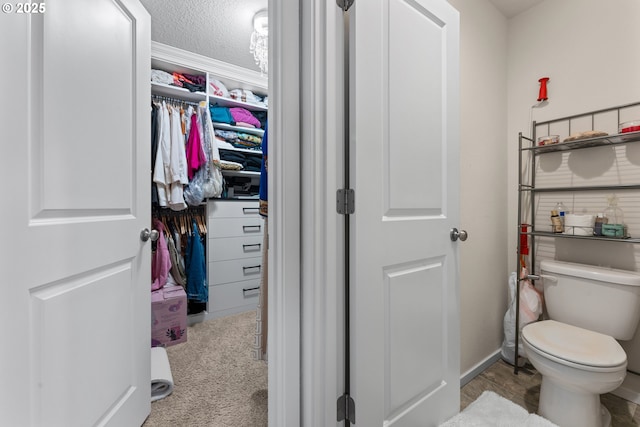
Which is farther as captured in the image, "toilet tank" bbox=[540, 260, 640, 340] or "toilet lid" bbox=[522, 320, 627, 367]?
"toilet tank" bbox=[540, 260, 640, 340]

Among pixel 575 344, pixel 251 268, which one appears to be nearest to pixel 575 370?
pixel 575 344

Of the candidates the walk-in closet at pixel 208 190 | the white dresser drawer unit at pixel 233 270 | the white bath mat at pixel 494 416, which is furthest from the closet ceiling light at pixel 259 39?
the white bath mat at pixel 494 416

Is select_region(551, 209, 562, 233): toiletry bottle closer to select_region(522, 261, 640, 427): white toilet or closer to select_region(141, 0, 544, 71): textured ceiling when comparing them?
select_region(522, 261, 640, 427): white toilet

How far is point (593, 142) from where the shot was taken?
1.50m

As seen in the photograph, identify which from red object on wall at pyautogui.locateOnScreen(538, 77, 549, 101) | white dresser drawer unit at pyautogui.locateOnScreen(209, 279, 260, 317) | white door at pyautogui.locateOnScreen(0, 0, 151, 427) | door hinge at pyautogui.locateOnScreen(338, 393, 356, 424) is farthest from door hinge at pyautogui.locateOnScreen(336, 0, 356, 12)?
white dresser drawer unit at pyautogui.locateOnScreen(209, 279, 260, 317)

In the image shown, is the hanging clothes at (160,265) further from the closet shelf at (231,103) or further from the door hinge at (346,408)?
the door hinge at (346,408)

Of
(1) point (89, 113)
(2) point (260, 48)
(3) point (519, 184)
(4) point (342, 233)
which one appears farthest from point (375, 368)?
(2) point (260, 48)

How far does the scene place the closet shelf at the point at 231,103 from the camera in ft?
8.35

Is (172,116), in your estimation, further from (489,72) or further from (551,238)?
(551,238)

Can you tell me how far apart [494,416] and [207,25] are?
3.02m

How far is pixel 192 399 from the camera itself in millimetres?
1442

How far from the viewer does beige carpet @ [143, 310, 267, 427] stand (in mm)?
1316

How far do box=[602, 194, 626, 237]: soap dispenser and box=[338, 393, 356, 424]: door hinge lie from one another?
5.29ft

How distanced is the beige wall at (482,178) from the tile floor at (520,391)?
98 mm
